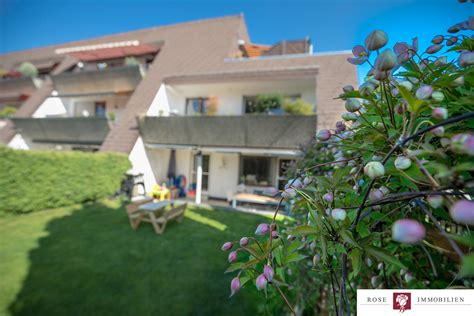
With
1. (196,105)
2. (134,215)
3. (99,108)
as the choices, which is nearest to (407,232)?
(134,215)

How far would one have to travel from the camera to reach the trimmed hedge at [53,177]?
6137 mm

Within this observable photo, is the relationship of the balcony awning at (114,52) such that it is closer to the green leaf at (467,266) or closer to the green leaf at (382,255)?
the green leaf at (382,255)

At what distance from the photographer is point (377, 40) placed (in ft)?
1.98

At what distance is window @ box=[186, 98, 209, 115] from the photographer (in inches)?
452

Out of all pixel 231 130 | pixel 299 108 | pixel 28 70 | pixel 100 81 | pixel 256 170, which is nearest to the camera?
pixel 299 108

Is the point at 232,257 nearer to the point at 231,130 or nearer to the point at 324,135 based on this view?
the point at 324,135

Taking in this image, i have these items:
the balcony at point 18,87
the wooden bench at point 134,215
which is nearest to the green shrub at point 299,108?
the wooden bench at point 134,215

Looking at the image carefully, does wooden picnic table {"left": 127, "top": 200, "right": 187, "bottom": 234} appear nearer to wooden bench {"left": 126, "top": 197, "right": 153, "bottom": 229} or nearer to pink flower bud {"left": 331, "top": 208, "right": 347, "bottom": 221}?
wooden bench {"left": 126, "top": 197, "right": 153, "bottom": 229}

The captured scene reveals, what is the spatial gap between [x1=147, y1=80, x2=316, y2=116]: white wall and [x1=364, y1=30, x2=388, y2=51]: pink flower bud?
9.50 metres

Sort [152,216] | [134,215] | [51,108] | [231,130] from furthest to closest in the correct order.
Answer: [51,108] → [231,130] → [134,215] → [152,216]

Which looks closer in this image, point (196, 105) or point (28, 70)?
point (196, 105)

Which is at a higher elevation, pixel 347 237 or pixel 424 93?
pixel 424 93

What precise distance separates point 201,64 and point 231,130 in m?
5.15

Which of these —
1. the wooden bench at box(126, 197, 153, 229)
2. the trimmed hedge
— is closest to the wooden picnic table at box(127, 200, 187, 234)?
the wooden bench at box(126, 197, 153, 229)
